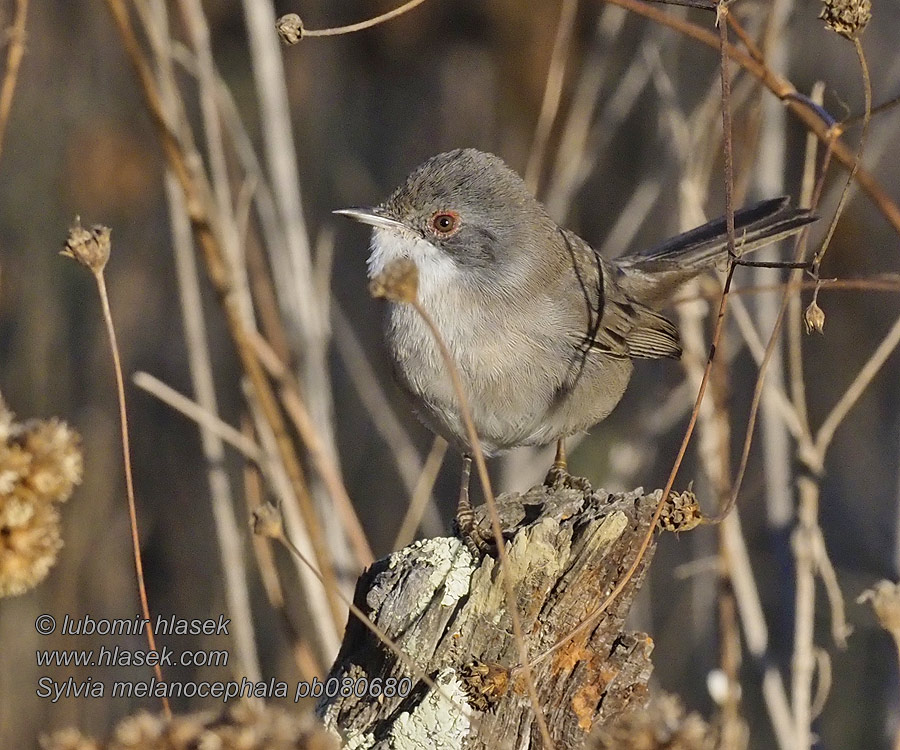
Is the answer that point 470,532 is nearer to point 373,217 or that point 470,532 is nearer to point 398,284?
point 373,217

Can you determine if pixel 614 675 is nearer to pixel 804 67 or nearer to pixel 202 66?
pixel 202 66

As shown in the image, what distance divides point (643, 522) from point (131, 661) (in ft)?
10.3

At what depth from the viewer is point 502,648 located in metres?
2.71

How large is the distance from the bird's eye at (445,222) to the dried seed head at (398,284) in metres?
1.62

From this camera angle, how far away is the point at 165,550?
22.1 ft

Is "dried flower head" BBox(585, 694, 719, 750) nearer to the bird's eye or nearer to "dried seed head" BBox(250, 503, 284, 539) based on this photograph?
"dried seed head" BBox(250, 503, 284, 539)

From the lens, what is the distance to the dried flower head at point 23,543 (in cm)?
225

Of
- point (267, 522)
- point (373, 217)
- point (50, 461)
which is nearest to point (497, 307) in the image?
point (373, 217)

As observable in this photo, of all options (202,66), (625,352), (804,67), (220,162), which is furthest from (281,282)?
(804,67)

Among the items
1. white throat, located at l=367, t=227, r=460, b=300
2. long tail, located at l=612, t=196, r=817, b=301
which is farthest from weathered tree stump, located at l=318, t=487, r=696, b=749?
long tail, located at l=612, t=196, r=817, b=301

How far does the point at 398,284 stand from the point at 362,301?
5.80 meters

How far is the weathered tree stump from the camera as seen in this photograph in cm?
266

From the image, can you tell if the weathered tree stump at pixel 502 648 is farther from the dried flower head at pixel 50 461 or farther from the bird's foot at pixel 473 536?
the dried flower head at pixel 50 461

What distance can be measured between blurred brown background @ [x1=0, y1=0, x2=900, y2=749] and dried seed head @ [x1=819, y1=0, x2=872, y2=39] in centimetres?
208
